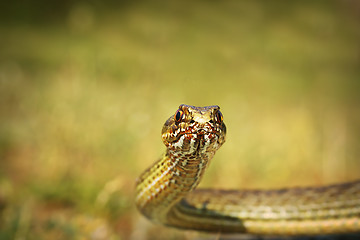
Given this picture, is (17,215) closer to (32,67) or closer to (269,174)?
(269,174)

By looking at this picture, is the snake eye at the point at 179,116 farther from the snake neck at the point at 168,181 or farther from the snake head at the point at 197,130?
the snake neck at the point at 168,181

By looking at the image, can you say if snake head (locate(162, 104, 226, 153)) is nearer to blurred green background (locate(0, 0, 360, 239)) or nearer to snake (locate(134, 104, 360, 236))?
snake (locate(134, 104, 360, 236))

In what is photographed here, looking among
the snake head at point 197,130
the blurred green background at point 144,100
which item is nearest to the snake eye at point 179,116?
the snake head at point 197,130

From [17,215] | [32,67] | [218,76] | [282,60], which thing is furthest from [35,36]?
[17,215]

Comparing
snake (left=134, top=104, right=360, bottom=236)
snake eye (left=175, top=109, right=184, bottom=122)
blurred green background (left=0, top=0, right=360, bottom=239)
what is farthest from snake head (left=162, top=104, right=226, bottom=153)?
blurred green background (left=0, top=0, right=360, bottom=239)

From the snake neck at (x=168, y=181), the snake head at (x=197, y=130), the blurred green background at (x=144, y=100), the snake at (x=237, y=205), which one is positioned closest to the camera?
the snake head at (x=197, y=130)

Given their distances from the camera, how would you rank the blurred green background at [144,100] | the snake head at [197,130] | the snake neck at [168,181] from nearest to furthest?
1. the snake head at [197,130]
2. the snake neck at [168,181]
3. the blurred green background at [144,100]

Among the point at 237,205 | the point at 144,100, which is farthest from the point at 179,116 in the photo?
the point at 144,100
